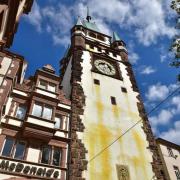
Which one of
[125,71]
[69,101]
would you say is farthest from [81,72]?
[125,71]

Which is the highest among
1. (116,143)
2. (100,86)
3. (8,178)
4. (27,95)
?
(100,86)

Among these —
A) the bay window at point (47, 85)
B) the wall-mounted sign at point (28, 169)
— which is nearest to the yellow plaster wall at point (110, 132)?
the wall-mounted sign at point (28, 169)

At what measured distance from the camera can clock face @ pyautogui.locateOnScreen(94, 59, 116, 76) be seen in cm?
3346

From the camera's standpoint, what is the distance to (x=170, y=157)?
31094mm

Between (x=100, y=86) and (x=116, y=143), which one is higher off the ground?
(x=100, y=86)

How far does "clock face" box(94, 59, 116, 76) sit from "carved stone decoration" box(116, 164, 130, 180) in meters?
14.6

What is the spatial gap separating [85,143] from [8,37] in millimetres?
12003

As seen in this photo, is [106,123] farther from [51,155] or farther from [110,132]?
[51,155]

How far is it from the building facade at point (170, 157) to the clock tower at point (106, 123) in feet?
17.3

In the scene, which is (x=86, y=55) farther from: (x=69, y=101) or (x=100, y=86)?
(x=69, y=101)

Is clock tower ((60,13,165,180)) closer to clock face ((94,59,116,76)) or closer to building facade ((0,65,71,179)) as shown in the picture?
clock face ((94,59,116,76))

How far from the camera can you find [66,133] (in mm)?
22453

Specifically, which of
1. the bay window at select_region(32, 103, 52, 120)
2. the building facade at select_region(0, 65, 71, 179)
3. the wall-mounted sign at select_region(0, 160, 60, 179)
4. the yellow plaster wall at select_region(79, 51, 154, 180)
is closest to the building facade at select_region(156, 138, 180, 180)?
the yellow plaster wall at select_region(79, 51, 154, 180)

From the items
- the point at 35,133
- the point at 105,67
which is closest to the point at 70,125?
the point at 35,133
